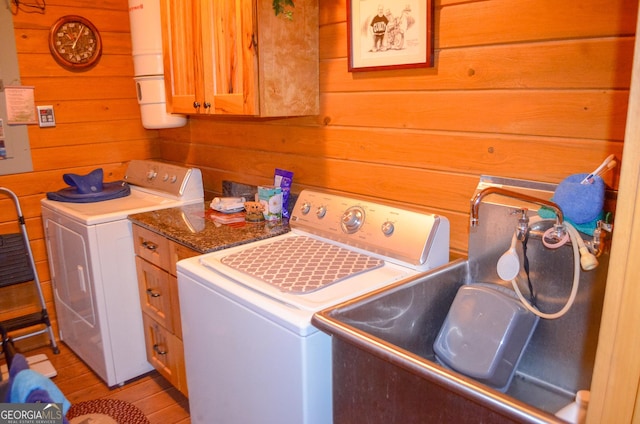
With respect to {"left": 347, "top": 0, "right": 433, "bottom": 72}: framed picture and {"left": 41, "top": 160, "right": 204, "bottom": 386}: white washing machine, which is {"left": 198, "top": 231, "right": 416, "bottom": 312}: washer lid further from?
{"left": 41, "top": 160, "right": 204, "bottom": 386}: white washing machine

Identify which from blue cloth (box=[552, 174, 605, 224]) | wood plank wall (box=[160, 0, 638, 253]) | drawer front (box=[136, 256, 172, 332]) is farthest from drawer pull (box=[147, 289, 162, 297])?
blue cloth (box=[552, 174, 605, 224])

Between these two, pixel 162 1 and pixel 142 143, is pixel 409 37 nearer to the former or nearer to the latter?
pixel 162 1

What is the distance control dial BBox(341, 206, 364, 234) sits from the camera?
67.0 inches

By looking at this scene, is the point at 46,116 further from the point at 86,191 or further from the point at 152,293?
the point at 152,293

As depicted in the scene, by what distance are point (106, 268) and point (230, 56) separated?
1.15 metres

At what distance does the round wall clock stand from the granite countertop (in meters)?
1.08

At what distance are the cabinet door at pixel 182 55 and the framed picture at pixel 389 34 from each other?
0.72m

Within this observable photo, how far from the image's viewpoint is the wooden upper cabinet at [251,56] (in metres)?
1.88

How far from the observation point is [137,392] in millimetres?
2457

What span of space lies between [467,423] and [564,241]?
534 mm

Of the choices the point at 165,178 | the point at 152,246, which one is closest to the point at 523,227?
the point at 152,246

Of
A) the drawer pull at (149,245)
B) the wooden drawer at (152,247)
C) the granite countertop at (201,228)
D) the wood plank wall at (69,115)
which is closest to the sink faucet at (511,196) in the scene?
the granite countertop at (201,228)

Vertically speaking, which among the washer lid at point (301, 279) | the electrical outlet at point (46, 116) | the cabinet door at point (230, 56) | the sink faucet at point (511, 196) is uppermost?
the cabinet door at point (230, 56)

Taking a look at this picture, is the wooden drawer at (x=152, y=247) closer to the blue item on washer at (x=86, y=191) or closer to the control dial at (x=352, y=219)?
the blue item on washer at (x=86, y=191)
